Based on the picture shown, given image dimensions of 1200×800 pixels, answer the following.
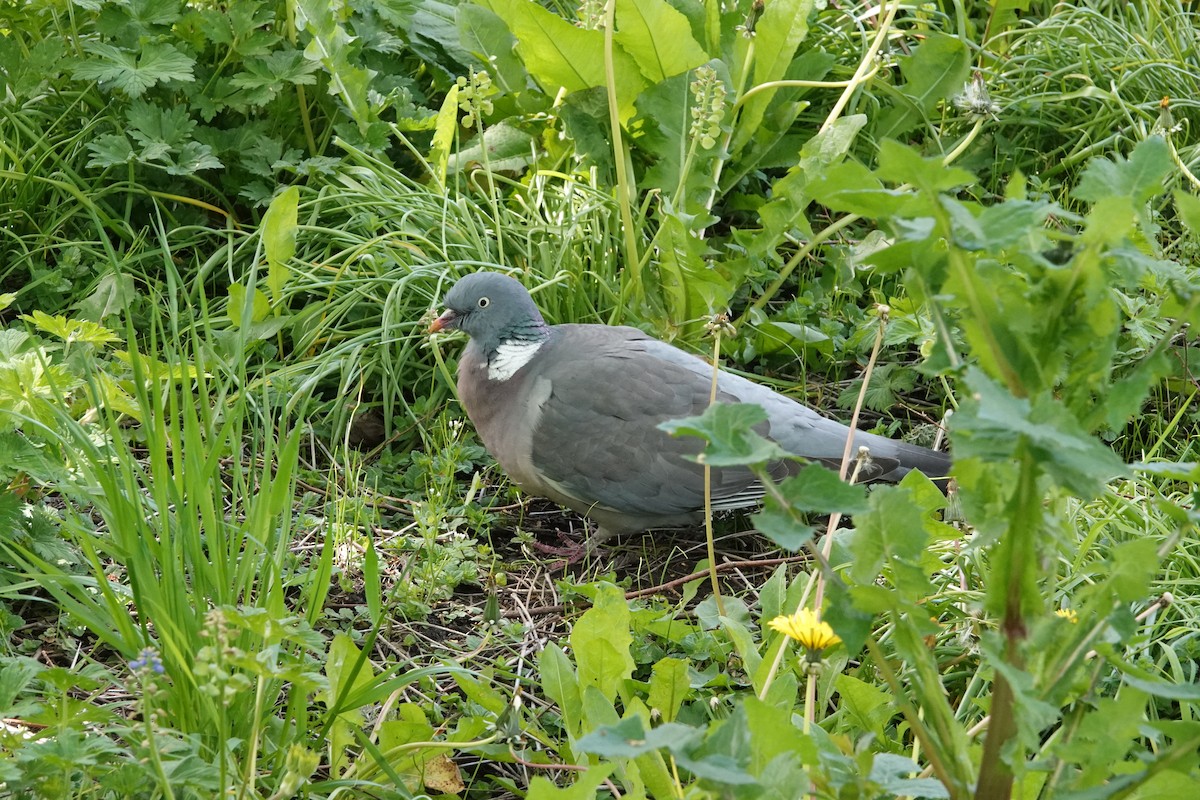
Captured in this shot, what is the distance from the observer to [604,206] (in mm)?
3523

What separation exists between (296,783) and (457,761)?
723 mm

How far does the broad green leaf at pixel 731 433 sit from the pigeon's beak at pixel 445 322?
1919 millimetres

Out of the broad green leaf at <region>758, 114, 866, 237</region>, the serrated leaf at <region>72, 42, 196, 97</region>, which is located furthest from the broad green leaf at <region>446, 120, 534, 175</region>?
the broad green leaf at <region>758, 114, 866, 237</region>

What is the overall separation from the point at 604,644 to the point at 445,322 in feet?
4.46

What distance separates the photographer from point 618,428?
292cm

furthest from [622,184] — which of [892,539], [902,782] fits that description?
[902,782]

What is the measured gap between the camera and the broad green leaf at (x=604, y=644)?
1992 mm

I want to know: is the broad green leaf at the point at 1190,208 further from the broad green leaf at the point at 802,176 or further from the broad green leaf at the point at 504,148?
the broad green leaf at the point at 504,148

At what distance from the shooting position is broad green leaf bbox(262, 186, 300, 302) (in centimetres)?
313

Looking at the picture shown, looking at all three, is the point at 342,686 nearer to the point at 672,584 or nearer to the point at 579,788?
the point at 579,788

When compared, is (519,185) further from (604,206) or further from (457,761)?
(457,761)

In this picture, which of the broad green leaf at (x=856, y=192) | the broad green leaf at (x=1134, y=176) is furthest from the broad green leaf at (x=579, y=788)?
the broad green leaf at (x=1134, y=176)

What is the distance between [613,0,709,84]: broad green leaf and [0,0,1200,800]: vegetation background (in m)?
0.01

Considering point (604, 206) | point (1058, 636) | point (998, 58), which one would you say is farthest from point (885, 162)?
point (998, 58)
